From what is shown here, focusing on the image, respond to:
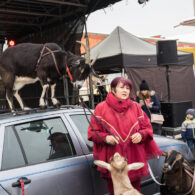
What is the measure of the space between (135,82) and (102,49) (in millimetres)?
1665

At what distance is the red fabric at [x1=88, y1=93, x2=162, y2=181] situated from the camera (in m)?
2.69

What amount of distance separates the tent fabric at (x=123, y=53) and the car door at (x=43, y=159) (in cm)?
649

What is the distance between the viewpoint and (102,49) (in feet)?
34.1

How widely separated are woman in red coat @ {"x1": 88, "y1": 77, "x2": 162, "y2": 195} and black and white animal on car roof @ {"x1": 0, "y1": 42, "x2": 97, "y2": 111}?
1099 millimetres

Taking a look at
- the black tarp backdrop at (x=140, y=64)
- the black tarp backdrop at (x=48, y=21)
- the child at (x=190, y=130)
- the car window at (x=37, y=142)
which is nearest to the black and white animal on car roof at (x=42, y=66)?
the car window at (x=37, y=142)

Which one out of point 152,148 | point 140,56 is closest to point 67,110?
point 152,148

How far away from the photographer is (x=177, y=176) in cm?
288

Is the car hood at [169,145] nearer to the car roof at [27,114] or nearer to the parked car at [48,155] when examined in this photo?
the parked car at [48,155]

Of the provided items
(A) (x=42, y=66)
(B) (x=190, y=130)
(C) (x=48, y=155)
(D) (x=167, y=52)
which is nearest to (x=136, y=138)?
(C) (x=48, y=155)

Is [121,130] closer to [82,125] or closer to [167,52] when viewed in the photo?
[82,125]

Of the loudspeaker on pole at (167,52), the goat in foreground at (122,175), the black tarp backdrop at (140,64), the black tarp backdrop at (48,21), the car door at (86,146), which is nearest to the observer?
the goat in foreground at (122,175)

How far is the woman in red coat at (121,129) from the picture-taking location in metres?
2.69

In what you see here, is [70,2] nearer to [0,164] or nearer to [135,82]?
[135,82]

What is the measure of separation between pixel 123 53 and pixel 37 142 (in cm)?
686
